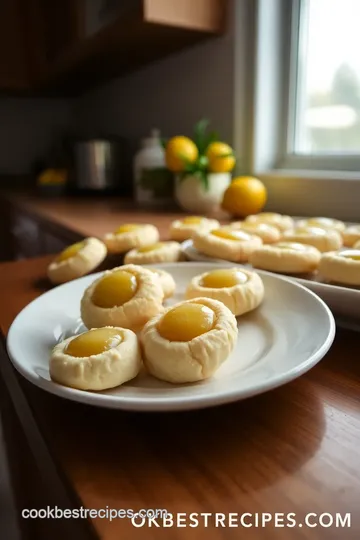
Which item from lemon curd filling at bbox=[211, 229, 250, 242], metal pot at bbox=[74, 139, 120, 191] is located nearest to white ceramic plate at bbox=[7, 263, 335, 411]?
lemon curd filling at bbox=[211, 229, 250, 242]

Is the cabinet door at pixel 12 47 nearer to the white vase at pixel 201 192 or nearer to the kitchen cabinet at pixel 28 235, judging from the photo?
the kitchen cabinet at pixel 28 235

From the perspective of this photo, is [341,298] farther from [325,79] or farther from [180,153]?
[325,79]

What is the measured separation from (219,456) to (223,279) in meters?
0.23

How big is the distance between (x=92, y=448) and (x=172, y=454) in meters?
0.06

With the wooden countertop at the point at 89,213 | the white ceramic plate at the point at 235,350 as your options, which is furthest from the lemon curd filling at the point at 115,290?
the wooden countertop at the point at 89,213

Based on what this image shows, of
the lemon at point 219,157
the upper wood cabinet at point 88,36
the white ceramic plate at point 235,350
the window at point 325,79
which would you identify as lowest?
the white ceramic plate at point 235,350

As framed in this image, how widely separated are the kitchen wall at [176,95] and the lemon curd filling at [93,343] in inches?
45.0

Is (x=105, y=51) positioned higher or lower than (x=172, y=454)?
higher

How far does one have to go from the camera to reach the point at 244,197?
1.17m

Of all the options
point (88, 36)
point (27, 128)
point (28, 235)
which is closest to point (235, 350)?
point (28, 235)

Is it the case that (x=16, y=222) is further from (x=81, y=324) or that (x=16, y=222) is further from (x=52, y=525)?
(x=52, y=525)

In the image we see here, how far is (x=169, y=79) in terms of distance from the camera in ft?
5.68

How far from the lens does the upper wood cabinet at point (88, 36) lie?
128 cm

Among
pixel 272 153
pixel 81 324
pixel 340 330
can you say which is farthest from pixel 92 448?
pixel 272 153
